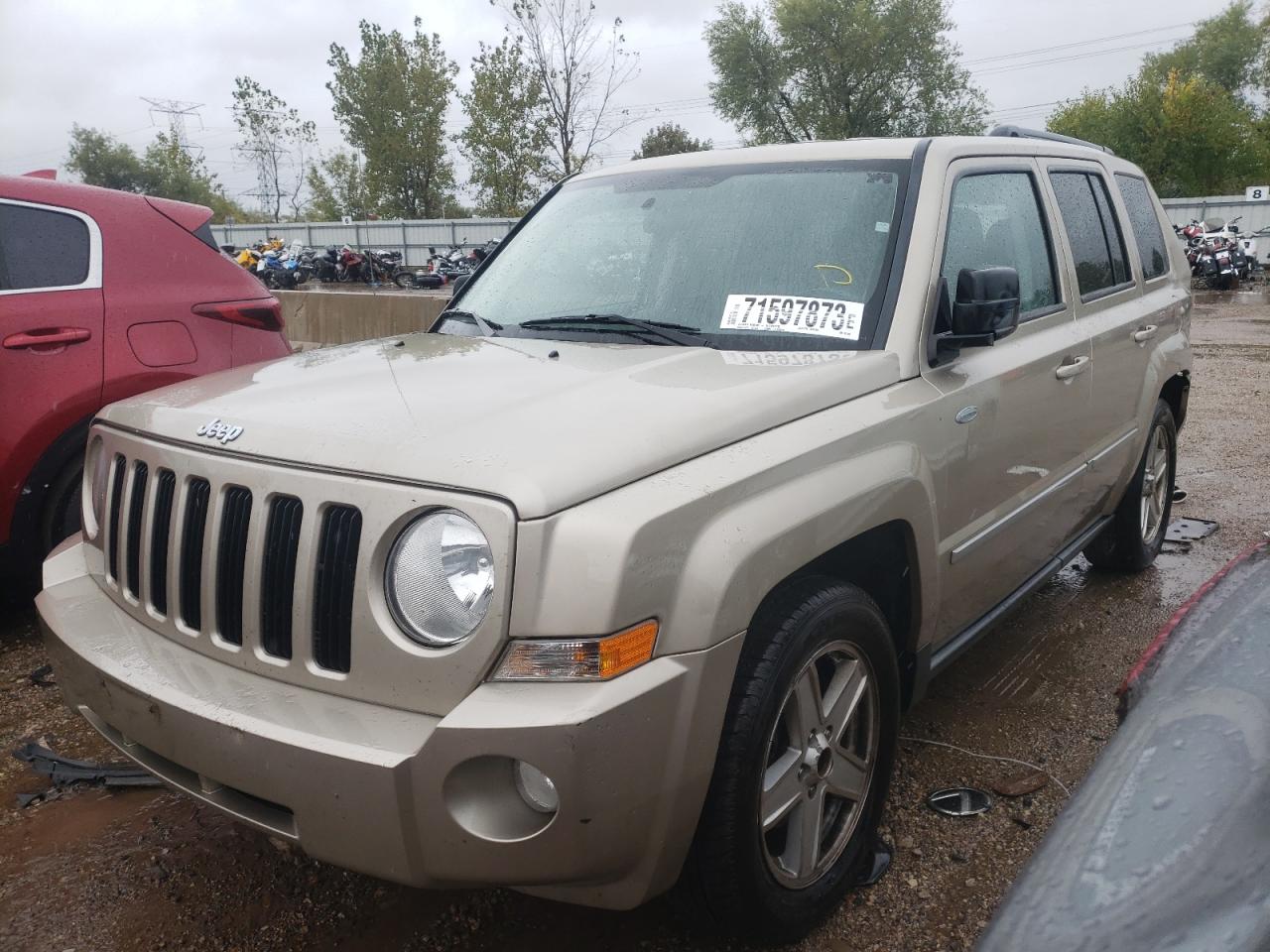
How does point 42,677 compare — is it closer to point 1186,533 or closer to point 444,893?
point 444,893

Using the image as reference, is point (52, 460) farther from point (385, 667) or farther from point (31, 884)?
point (385, 667)

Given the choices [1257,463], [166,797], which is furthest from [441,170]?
[166,797]

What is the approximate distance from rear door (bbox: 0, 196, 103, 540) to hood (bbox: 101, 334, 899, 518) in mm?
1570

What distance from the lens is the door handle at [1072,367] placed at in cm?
337

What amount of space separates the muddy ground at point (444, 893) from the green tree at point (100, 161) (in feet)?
272

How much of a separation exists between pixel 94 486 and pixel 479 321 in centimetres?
121

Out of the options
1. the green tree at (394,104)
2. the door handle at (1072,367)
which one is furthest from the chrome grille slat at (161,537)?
the green tree at (394,104)

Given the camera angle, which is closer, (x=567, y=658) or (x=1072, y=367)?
(x=567, y=658)

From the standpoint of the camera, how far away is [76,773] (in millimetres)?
3137

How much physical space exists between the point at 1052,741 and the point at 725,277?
72.0 inches

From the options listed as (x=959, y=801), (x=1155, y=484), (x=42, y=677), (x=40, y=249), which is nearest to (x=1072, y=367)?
(x=959, y=801)

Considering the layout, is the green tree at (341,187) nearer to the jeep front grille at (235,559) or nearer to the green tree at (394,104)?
the green tree at (394,104)

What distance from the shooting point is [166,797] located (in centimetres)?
304

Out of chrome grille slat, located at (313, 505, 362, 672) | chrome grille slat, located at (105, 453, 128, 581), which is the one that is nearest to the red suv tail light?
chrome grille slat, located at (105, 453, 128, 581)
